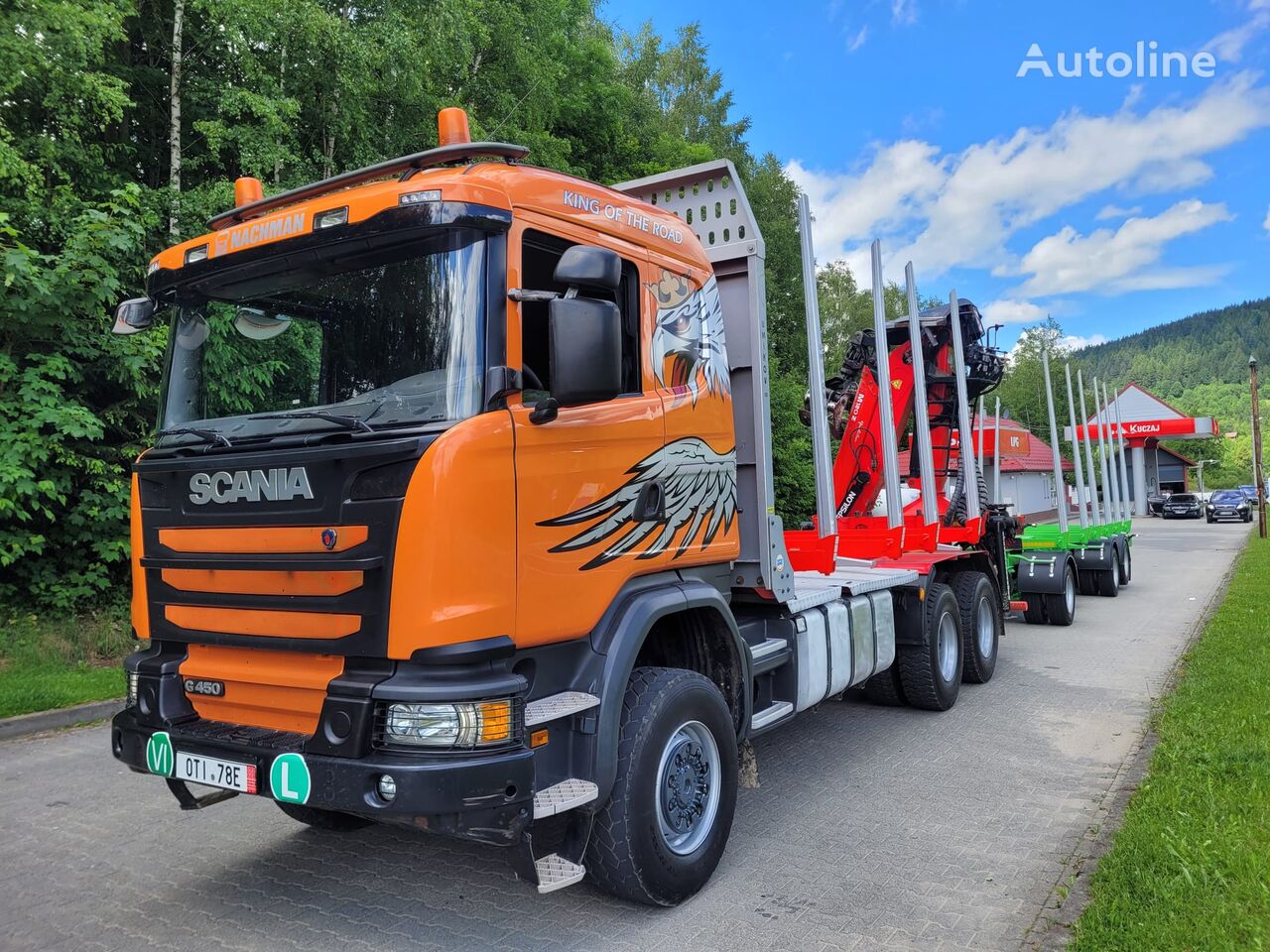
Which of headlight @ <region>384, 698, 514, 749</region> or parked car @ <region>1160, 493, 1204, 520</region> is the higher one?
parked car @ <region>1160, 493, 1204, 520</region>

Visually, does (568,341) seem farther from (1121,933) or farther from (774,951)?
(1121,933)

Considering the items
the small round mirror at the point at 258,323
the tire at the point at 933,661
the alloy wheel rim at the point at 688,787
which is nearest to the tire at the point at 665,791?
the alloy wheel rim at the point at 688,787

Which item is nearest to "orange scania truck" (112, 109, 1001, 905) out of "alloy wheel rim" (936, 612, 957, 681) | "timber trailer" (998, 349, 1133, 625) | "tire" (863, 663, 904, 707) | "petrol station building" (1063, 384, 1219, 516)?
"tire" (863, 663, 904, 707)

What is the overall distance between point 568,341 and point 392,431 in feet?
2.28

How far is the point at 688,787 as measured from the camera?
3914mm

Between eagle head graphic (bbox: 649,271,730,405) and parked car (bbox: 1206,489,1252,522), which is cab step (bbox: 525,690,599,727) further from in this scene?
parked car (bbox: 1206,489,1252,522)

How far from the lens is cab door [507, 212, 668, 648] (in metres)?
3.24

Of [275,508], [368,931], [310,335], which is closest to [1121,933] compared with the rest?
[368,931]

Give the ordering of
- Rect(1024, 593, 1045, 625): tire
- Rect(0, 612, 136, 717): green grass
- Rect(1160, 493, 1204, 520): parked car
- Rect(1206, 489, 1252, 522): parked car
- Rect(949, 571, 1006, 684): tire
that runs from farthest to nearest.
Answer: Rect(1160, 493, 1204, 520): parked car → Rect(1206, 489, 1252, 522): parked car → Rect(1024, 593, 1045, 625): tire → Rect(949, 571, 1006, 684): tire → Rect(0, 612, 136, 717): green grass

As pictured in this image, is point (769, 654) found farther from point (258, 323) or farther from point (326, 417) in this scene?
point (258, 323)

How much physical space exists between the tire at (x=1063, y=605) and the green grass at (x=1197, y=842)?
5041mm

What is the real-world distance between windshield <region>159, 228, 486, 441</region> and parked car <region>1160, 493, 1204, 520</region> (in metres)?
54.3

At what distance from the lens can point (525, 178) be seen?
346cm

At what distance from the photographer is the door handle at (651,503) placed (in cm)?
382
